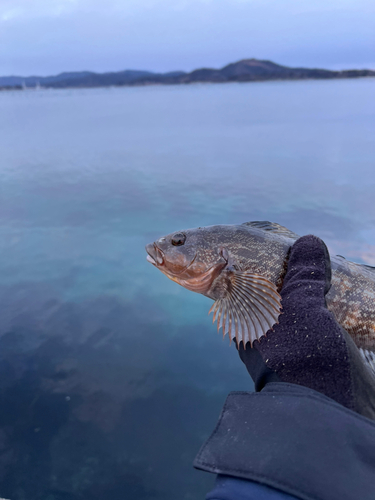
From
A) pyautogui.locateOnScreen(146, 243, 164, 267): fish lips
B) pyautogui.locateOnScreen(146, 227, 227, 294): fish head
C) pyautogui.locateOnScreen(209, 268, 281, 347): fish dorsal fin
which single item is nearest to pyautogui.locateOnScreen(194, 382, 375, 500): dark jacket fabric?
pyautogui.locateOnScreen(209, 268, 281, 347): fish dorsal fin

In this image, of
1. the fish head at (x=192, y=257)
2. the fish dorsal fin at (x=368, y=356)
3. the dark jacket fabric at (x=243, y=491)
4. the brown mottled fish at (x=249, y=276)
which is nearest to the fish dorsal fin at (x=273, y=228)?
the brown mottled fish at (x=249, y=276)

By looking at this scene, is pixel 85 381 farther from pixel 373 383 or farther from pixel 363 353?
pixel 373 383

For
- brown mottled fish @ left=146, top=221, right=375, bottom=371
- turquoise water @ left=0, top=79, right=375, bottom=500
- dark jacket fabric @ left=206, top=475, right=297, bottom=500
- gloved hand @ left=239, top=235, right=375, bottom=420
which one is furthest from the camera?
turquoise water @ left=0, top=79, right=375, bottom=500

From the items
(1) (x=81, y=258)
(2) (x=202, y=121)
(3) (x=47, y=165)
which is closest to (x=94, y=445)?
(1) (x=81, y=258)

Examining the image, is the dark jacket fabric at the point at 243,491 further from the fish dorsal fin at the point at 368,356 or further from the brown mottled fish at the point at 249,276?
the fish dorsal fin at the point at 368,356

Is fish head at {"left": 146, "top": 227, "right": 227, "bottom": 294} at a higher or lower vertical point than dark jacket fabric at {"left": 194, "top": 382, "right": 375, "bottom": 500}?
higher

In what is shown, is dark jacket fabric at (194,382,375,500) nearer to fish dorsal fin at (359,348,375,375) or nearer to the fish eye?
fish dorsal fin at (359,348,375,375)

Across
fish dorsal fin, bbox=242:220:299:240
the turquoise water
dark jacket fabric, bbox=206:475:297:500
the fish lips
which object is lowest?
the turquoise water

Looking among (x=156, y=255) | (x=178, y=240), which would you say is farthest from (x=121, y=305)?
(x=178, y=240)
